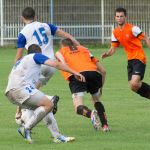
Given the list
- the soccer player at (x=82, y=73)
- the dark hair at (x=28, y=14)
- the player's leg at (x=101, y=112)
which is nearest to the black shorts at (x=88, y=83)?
the soccer player at (x=82, y=73)

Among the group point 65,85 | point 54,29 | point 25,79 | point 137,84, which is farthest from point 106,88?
point 25,79

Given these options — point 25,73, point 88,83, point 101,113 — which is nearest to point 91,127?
point 101,113

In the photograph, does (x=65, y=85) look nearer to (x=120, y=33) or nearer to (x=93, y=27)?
(x=120, y=33)

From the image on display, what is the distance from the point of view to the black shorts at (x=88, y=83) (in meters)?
13.0

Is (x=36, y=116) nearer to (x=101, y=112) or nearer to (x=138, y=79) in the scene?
(x=101, y=112)

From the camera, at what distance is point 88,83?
43.1 feet

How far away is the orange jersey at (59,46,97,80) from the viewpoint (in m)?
13.1

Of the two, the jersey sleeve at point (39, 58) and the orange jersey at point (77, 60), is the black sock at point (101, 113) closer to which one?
the orange jersey at point (77, 60)

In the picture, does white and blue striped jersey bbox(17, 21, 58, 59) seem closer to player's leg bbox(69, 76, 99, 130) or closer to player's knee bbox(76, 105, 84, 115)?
player's leg bbox(69, 76, 99, 130)

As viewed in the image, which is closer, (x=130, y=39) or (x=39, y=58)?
(x=39, y=58)

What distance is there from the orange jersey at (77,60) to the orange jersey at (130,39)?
1.84m

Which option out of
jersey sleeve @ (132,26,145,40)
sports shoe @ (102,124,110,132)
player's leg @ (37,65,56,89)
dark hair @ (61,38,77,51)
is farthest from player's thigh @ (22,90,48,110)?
jersey sleeve @ (132,26,145,40)

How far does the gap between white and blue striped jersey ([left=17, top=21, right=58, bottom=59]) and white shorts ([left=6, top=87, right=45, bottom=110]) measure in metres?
2.25

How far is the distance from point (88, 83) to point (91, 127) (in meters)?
0.73
